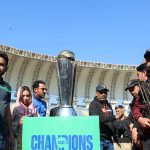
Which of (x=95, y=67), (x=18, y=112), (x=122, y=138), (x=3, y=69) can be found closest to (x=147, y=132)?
(x=3, y=69)

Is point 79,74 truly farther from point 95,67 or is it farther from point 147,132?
point 147,132

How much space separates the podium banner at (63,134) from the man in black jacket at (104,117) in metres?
2.18

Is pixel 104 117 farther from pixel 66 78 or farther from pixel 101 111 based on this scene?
pixel 66 78

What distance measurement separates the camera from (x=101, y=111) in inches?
248

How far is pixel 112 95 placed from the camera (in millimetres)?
29578

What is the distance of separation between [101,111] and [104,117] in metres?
0.16

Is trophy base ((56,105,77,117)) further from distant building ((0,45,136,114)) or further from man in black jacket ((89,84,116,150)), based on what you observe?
distant building ((0,45,136,114))

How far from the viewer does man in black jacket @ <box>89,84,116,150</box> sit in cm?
618

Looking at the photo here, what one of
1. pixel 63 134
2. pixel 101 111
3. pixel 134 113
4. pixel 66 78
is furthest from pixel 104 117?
pixel 63 134

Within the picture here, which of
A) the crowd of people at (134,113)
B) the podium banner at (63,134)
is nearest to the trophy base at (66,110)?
→ the podium banner at (63,134)

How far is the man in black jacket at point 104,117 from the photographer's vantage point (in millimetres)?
6184

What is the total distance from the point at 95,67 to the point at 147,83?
23882 millimetres

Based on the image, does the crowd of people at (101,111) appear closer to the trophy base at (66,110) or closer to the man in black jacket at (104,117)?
the man in black jacket at (104,117)

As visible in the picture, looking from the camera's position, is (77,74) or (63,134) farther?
(77,74)
